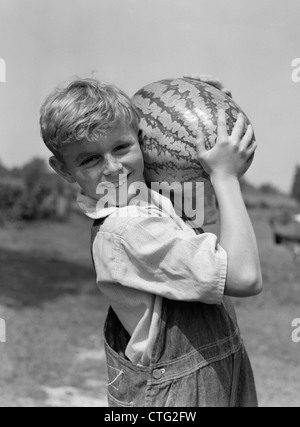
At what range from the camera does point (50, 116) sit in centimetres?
206

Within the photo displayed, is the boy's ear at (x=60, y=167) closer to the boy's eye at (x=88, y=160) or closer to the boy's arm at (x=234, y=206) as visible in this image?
the boy's eye at (x=88, y=160)

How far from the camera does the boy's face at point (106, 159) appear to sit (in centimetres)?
205

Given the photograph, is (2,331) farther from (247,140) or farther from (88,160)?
(247,140)

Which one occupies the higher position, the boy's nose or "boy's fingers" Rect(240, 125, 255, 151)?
"boy's fingers" Rect(240, 125, 255, 151)

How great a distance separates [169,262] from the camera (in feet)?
6.42

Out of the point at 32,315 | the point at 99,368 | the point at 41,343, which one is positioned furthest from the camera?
the point at 32,315

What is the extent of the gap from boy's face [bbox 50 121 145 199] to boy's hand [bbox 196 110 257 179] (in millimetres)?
208

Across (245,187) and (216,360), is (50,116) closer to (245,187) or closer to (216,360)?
(216,360)

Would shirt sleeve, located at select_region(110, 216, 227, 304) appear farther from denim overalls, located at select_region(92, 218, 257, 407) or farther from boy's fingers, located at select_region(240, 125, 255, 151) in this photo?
boy's fingers, located at select_region(240, 125, 255, 151)

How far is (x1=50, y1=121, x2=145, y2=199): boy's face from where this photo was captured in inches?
80.7

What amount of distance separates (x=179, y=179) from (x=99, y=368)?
4.63m

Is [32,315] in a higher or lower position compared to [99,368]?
lower

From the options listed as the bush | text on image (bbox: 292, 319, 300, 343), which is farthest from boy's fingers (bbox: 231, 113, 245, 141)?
the bush
